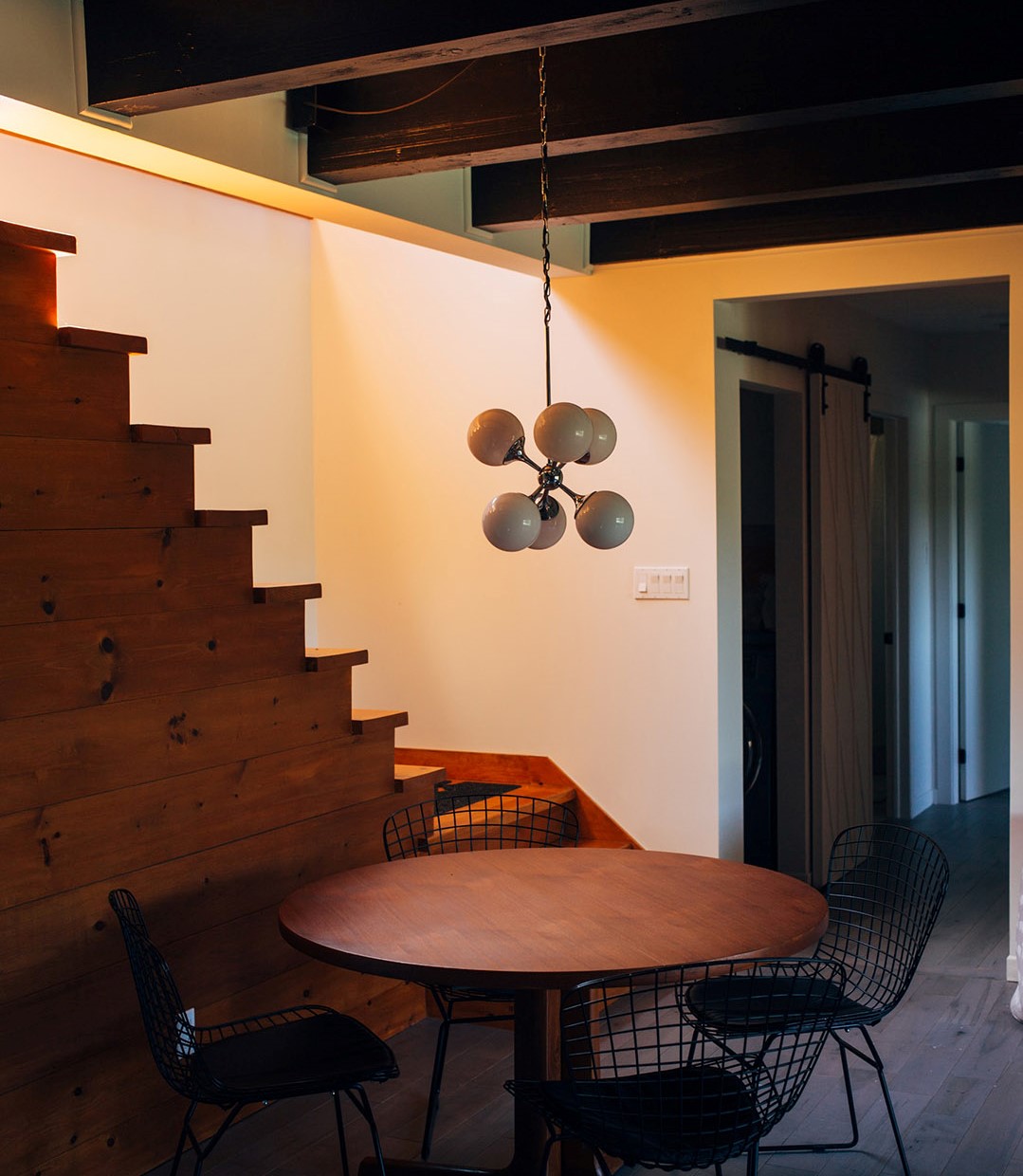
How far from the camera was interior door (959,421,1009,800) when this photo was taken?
25.0 ft

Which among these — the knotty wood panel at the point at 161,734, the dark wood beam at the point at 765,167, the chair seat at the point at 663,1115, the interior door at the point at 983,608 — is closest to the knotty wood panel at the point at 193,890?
the knotty wood panel at the point at 161,734

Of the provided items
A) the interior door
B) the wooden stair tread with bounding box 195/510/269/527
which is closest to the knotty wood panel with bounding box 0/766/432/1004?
the wooden stair tread with bounding box 195/510/269/527

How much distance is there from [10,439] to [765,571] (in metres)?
3.99

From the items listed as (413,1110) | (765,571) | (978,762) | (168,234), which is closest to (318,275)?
(168,234)

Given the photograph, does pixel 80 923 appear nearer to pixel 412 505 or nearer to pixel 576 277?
pixel 412 505

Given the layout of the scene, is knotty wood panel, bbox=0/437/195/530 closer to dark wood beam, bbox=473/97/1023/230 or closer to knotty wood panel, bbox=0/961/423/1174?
knotty wood panel, bbox=0/961/423/1174

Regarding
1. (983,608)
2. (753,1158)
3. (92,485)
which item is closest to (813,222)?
(92,485)

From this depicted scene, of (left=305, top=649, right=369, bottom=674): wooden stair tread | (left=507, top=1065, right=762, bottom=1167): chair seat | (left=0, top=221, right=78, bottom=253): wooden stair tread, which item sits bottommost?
(left=507, top=1065, right=762, bottom=1167): chair seat

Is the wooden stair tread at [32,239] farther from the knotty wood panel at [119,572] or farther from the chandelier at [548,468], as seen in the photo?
the chandelier at [548,468]

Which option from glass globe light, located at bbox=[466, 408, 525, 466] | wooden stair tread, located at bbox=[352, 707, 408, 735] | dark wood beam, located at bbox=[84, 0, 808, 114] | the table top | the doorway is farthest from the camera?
the doorway

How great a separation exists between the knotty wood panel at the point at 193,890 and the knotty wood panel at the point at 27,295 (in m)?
1.25

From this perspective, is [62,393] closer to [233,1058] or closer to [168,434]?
[168,434]

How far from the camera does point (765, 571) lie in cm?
621

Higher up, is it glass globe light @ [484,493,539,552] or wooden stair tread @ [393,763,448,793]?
glass globe light @ [484,493,539,552]
